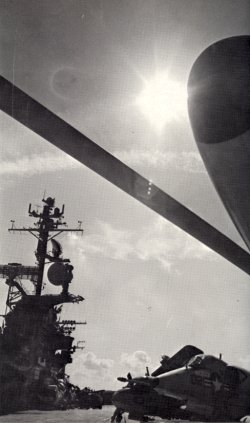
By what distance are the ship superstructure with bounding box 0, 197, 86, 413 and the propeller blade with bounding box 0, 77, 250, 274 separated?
2990 centimetres

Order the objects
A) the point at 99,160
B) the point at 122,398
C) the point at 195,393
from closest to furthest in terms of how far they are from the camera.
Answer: the point at 99,160 < the point at 122,398 < the point at 195,393

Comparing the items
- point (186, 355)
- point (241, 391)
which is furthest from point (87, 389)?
point (241, 391)

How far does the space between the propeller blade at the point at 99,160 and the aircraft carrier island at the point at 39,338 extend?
2989cm

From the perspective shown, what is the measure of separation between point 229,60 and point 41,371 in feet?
113

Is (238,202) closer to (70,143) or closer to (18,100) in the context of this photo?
(70,143)

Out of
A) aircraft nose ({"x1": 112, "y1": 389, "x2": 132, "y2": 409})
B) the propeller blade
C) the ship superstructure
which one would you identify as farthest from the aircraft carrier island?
the propeller blade

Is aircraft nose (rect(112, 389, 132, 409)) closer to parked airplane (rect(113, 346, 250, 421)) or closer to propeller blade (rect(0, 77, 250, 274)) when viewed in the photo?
parked airplane (rect(113, 346, 250, 421))

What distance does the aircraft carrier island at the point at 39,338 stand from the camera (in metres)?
29.3

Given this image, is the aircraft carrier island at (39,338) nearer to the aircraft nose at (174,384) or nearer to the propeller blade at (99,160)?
the aircraft nose at (174,384)

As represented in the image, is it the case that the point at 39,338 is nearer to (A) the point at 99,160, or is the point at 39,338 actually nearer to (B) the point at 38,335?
(B) the point at 38,335

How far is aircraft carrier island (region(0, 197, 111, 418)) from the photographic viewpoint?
29297 mm

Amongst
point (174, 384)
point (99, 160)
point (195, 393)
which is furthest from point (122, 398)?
point (99, 160)

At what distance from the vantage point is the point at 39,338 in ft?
105

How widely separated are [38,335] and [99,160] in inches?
1291
